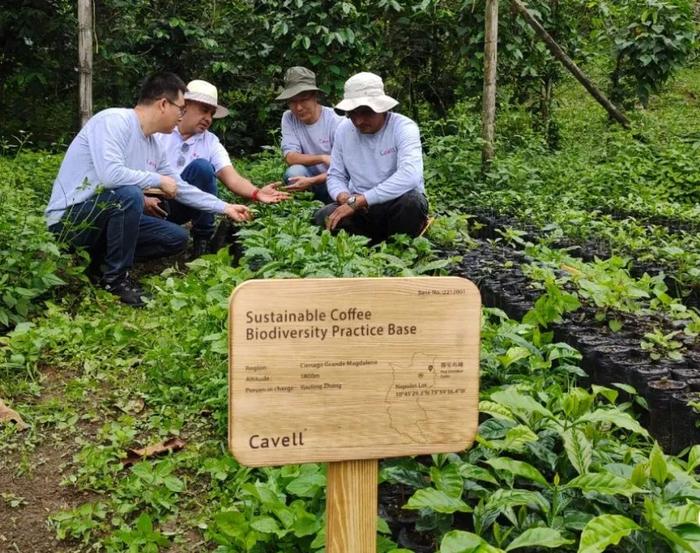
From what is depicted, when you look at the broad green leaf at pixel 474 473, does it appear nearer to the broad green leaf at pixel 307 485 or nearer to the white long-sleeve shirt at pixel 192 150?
the broad green leaf at pixel 307 485

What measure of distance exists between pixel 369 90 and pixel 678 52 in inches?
237

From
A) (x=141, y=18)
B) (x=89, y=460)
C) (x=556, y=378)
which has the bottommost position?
(x=89, y=460)

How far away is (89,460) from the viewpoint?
8.11 feet

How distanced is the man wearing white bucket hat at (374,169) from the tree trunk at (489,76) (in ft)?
6.75

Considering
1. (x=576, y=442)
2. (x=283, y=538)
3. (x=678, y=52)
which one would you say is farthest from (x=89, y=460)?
(x=678, y=52)

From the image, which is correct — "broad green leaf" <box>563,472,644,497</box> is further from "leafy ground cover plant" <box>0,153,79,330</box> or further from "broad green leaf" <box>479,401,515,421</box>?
"leafy ground cover plant" <box>0,153,79,330</box>

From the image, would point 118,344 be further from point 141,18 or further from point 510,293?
point 141,18

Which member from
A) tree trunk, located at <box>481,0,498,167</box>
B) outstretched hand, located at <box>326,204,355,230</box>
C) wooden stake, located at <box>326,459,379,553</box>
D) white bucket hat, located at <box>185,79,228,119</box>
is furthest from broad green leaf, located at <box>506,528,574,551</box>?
tree trunk, located at <box>481,0,498,167</box>

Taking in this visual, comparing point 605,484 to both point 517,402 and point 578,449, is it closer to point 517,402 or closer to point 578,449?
point 578,449

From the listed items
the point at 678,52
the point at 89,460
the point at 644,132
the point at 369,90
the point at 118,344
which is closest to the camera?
the point at 89,460

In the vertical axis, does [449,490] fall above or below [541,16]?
below

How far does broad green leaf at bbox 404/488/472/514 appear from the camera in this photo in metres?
1.64

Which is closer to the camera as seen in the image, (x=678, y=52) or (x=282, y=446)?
(x=282, y=446)

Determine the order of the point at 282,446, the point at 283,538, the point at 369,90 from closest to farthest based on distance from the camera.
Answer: the point at 282,446, the point at 283,538, the point at 369,90
